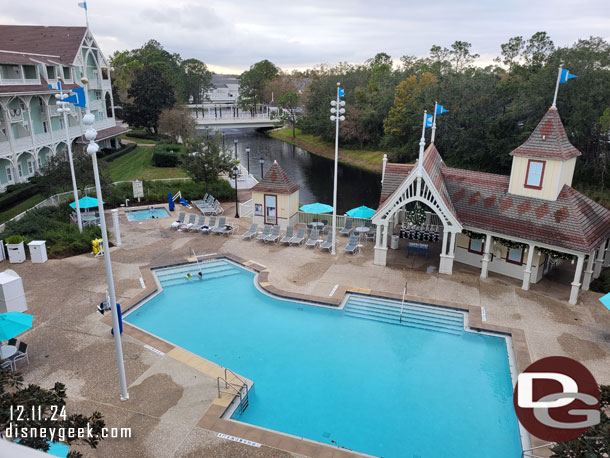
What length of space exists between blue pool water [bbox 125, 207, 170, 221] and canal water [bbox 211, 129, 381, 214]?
14.9m

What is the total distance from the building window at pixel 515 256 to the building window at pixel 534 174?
118 inches

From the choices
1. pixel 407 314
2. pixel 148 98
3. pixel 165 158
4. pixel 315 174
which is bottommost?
pixel 315 174

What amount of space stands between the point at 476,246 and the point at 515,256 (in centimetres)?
189

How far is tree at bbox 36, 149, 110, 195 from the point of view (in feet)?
89.7

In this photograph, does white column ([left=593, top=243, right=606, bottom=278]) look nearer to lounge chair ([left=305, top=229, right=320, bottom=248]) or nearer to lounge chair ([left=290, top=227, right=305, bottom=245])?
lounge chair ([left=305, top=229, right=320, bottom=248])

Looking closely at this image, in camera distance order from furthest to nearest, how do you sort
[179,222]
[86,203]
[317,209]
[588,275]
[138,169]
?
1. [138,169]
2. [179,222]
3. [317,209]
4. [86,203]
5. [588,275]

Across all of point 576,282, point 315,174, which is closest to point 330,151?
point 315,174

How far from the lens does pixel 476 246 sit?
2242 cm

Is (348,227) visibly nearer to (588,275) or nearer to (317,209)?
(317,209)

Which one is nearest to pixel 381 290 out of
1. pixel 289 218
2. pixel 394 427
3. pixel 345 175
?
pixel 394 427

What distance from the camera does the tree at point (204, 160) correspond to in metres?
34.2

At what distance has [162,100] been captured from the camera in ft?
197
